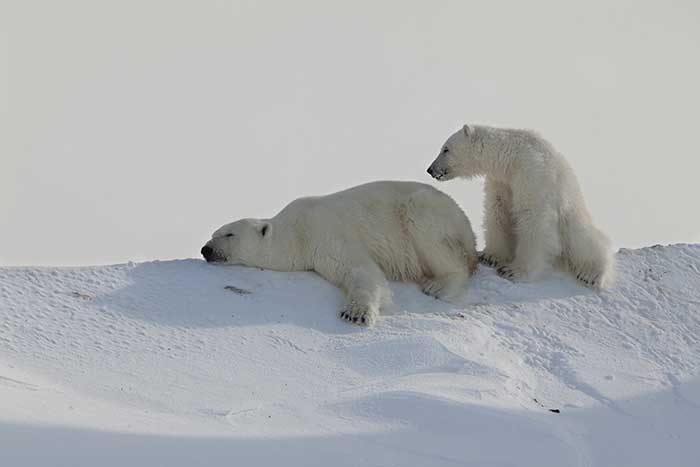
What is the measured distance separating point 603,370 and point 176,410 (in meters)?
3.20

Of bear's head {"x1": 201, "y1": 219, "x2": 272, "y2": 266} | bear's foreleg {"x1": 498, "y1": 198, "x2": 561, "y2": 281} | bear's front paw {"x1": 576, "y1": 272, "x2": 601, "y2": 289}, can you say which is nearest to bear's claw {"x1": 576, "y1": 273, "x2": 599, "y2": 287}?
bear's front paw {"x1": 576, "y1": 272, "x2": 601, "y2": 289}

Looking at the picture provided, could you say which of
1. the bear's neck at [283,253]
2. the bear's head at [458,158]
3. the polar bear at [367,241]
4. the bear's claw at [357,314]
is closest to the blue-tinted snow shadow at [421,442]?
the bear's claw at [357,314]

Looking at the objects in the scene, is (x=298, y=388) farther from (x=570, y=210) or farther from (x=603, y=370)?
(x=570, y=210)

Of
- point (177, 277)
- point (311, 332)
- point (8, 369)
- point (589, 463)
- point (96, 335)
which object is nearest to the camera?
point (589, 463)

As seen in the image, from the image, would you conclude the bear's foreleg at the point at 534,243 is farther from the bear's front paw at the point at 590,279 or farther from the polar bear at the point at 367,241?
the polar bear at the point at 367,241

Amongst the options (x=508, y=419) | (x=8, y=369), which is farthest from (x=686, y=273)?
(x=8, y=369)

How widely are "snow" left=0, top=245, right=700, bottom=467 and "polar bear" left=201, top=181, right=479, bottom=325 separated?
0.60ft

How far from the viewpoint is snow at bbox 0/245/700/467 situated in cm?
603

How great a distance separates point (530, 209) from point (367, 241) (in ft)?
4.75

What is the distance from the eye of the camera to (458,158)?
10.3 m

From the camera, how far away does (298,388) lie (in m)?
7.16

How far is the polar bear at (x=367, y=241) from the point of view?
927 centimetres

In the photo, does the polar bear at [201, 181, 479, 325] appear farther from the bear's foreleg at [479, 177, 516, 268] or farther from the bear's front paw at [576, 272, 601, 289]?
the bear's front paw at [576, 272, 601, 289]

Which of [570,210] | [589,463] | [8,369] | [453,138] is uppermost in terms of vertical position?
[453,138]
